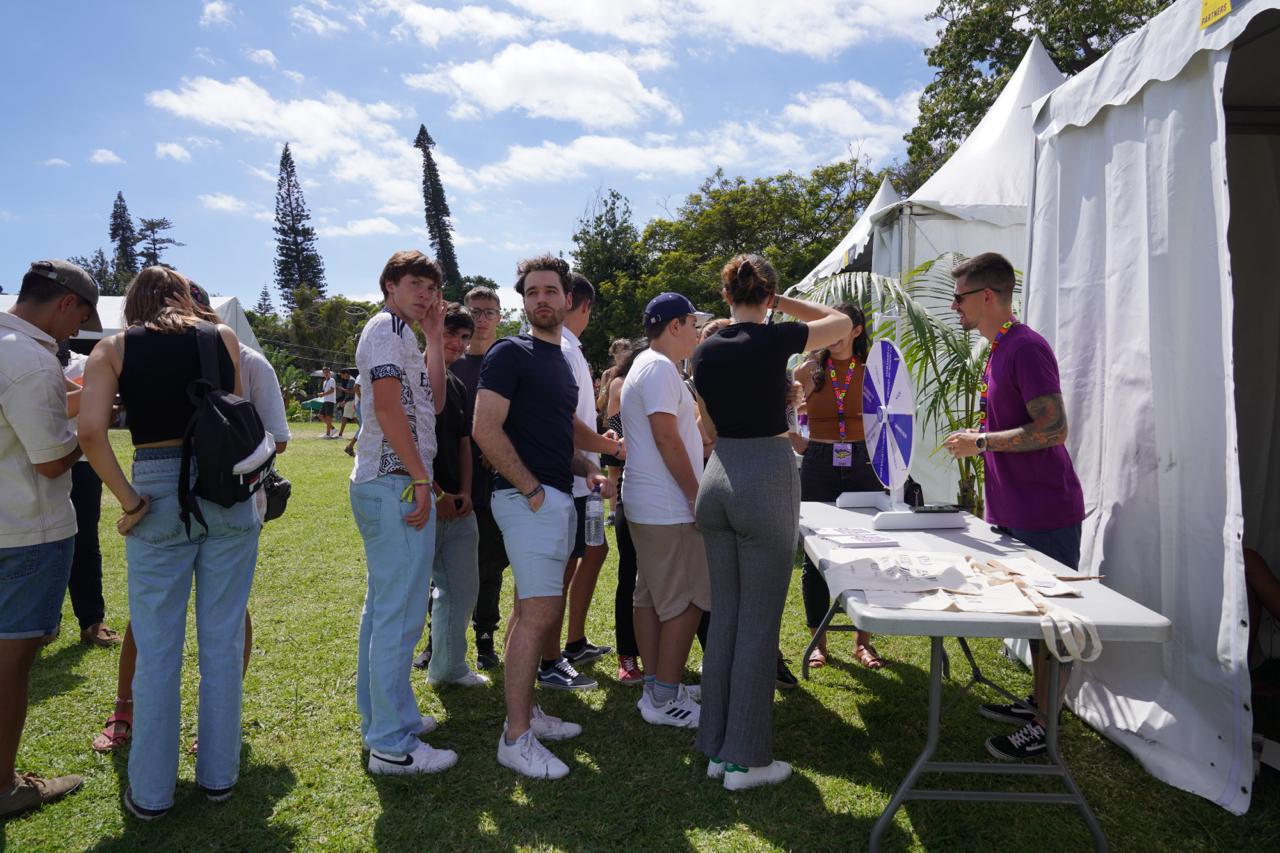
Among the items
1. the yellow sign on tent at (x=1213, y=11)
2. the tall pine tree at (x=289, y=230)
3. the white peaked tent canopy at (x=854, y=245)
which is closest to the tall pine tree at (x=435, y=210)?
the tall pine tree at (x=289, y=230)

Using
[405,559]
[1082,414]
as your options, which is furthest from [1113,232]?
[405,559]

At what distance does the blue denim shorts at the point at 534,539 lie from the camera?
2.77 metres

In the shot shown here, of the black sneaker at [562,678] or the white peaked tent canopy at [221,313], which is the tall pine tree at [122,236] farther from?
the black sneaker at [562,678]

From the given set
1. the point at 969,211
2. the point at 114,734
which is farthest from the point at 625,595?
the point at 969,211

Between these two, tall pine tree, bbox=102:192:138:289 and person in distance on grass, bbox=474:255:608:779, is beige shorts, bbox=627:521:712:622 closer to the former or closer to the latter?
person in distance on grass, bbox=474:255:608:779

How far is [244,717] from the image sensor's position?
3.30 meters

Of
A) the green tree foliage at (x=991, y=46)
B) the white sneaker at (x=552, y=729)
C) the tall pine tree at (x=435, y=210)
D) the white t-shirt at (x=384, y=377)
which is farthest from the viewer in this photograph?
the tall pine tree at (x=435, y=210)

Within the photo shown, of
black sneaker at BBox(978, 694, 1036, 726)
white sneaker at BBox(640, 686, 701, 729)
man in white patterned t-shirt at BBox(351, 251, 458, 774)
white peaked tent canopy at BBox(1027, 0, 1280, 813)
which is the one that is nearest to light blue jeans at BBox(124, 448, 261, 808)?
man in white patterned t-shirt at BBox(351, 251, 458, 774)

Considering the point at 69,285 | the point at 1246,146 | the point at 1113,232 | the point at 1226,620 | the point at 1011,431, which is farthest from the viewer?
the point at 1246,146

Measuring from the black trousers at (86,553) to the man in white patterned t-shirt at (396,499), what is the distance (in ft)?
7.62

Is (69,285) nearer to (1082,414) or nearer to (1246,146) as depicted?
(1082,414)

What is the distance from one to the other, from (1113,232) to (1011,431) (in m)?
0.97

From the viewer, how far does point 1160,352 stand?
2770 mm

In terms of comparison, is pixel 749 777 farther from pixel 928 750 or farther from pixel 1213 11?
pixel 1213 11
